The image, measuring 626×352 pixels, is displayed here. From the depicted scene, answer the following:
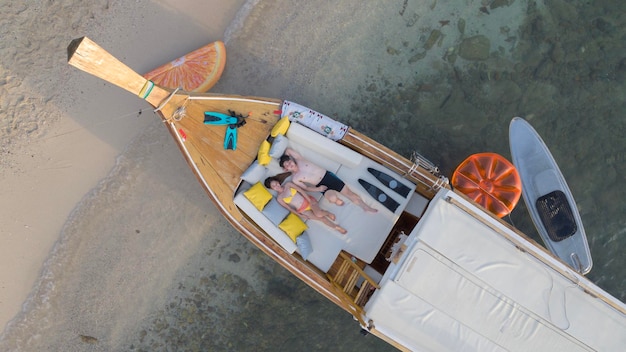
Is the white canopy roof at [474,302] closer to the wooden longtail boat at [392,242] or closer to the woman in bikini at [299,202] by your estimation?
the wooden longtail boat at [392,242]

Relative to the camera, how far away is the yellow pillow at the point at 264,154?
15.7 feet

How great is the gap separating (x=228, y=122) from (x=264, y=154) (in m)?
0.59

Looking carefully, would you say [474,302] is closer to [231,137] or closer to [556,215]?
[556,215]

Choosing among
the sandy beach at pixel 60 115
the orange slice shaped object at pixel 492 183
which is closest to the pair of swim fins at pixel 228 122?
the sandy beach at pixel 60 115

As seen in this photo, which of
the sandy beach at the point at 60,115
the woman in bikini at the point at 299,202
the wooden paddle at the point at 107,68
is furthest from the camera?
the sandy beach at the point at 60,115

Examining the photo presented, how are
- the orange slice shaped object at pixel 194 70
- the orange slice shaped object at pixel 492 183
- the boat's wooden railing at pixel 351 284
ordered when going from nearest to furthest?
the boat's wooden railing at pixel 351 284
the orange slice shaped object at pixel 492 183
the orange slice shaped object at pixel 194 70

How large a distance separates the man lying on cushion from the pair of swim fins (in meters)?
0.64

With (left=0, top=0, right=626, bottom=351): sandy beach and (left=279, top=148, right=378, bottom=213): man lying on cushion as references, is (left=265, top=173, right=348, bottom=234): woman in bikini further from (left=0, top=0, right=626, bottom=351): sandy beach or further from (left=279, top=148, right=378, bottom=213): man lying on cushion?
(left=0, top=0, right=626, bottom=351): sandy beach

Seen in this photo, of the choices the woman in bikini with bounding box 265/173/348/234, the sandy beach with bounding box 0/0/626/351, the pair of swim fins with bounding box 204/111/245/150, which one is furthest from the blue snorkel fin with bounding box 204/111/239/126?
the sandy beach with bounding box 0/0/626/351

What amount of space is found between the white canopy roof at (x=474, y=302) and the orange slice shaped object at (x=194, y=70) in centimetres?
349

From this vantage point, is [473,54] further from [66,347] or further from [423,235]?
[66,347]

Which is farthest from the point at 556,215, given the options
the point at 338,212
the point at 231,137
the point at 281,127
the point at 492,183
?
the point at 231,137

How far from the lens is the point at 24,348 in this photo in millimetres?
5816

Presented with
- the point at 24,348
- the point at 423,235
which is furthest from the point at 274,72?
the point at 24,348
